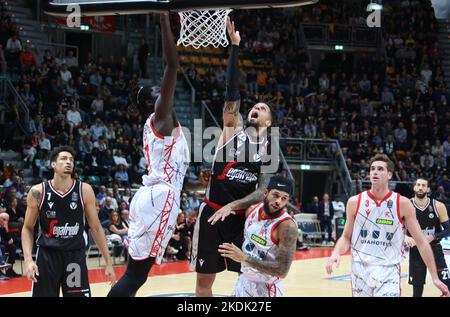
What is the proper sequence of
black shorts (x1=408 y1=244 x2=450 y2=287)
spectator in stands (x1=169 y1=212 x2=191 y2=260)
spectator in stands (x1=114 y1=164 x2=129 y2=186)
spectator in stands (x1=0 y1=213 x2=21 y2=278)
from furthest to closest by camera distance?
spectator in stands (x1=114 y1=164 x2=129 y2=186) → spectator in stands (x1=169 y1=212 x2=191 y2=260) → spectator in stands (x1=0 y1=213 x2=21 y2=278) → black shorts (x1=408 y1=244 x2=450 y2=287)

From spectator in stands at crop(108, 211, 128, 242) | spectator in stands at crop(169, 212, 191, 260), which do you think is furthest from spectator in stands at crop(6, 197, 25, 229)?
spectator in stands at crop(169, 212, 191, 260)

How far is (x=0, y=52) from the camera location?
1983 cm

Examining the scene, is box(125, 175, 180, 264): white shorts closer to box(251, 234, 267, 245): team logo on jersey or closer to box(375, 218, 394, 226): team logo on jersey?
box(251, 234, 267, 245): team logo on jersey

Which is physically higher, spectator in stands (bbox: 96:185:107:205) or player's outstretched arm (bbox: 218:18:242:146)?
player's outstretched arm (bbox: 218:18:242:146)

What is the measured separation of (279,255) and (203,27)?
8.51 feet

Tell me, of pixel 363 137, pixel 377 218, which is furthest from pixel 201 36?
pixel 363 137

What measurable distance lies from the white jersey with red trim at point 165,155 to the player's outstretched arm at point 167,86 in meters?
0.07

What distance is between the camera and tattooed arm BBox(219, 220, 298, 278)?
6.17 metres

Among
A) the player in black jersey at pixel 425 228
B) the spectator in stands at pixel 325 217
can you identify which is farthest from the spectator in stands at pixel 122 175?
the player in black jersey at pixel 425 228

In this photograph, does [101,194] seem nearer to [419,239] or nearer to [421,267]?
[421,267]

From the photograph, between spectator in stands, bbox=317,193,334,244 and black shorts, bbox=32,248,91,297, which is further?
spectator in stands, bbox=317,193,334,244

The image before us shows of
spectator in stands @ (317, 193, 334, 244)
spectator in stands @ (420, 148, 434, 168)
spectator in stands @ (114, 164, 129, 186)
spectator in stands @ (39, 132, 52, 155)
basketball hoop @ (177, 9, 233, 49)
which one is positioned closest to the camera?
basketball hoop @ (177, 9, 233, 49)

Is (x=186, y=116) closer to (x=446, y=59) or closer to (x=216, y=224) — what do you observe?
(x=446, y=59)

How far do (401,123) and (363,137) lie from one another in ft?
5.18
